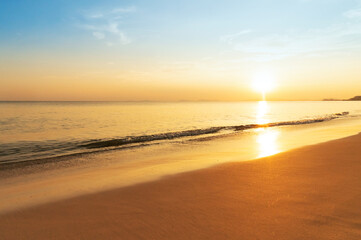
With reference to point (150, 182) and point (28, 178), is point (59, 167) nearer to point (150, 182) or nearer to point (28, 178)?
point (28, 178)

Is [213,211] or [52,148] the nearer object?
[213,211]

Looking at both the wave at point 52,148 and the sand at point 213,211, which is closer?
the sand at point 213,211

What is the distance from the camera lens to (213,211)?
17.2ft

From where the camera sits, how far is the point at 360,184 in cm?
662

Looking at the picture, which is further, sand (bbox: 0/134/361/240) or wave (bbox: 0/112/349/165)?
wave (bbox: 0/112/349/165)

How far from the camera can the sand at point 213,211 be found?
443cm

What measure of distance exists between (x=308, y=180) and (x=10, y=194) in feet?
29.1

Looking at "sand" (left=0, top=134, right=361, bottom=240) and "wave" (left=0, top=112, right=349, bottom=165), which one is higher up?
"sand" (left=0, top=134, right=361, bottom=240)

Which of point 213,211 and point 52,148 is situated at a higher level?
point 213,211

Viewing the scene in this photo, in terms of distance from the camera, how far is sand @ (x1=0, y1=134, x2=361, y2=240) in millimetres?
4430

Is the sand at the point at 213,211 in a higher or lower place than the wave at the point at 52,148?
higher

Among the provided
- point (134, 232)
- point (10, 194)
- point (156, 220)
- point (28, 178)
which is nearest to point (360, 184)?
point (156, 220)

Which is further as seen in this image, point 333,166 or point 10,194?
point 333,166

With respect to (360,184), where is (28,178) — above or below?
below
